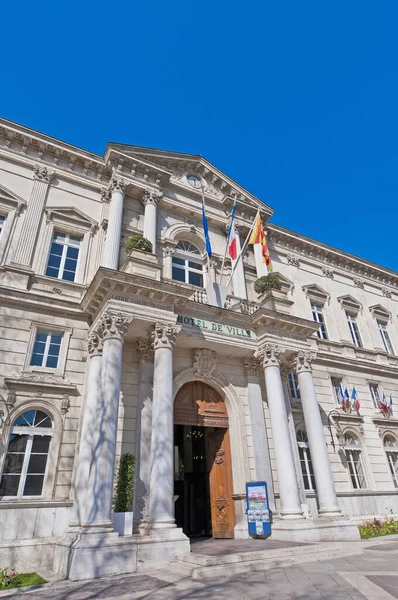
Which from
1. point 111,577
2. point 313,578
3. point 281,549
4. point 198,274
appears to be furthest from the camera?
point 198,274

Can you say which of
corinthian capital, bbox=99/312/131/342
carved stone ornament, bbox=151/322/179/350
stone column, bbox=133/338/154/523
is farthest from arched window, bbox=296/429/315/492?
corinthian capital, bbox=99/312/131/342

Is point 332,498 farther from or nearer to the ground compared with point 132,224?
nearer to the ground

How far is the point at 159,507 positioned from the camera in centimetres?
923

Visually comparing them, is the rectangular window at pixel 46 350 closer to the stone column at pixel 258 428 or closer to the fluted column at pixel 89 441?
the fluted column at pixel 89 441

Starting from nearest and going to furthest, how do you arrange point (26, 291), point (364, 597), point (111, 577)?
point (364, 597), point (111, 577), point (26, 291)

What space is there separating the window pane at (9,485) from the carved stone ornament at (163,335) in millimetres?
4953

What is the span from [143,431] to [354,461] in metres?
10.2

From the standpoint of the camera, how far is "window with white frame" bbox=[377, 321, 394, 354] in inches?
854

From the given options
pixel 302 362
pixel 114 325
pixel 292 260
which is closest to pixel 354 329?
pixel 292 260

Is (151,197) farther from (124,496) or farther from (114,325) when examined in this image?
(124,496)

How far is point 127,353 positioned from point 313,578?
766 cm

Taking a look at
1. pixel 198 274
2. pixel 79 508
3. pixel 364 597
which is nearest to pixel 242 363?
pixel 198 274

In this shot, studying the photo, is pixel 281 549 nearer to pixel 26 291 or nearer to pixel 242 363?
pixel 242 363

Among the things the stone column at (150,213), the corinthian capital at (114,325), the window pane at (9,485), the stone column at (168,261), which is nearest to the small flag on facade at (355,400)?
the stone column at (168,261)
